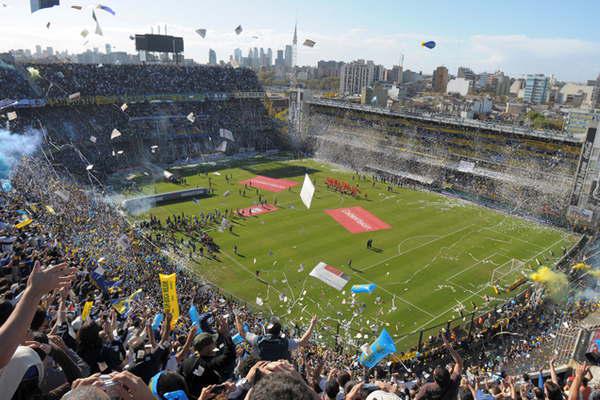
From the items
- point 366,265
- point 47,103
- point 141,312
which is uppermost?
point 47,103

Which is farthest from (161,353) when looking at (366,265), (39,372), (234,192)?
(234,192)

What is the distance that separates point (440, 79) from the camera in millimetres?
131000

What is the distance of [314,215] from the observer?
31.1 metres

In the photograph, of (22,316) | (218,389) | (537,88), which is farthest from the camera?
(537,88)

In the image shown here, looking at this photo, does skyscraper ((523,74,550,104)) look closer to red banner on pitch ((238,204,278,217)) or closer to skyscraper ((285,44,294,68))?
skyscraper ((285,44,294,68))

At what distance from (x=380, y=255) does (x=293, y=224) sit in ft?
21.8

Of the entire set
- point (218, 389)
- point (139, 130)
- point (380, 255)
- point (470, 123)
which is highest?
point (218, 389)

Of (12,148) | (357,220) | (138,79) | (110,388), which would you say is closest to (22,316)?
(110,388)

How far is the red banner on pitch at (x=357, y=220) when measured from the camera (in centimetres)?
2915

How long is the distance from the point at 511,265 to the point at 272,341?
22979mm

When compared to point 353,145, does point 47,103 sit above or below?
above

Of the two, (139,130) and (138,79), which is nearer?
(139,130)

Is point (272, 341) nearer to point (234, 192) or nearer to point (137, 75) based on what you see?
point (234, 192)

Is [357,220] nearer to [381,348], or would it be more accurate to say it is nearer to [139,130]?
[381,348]
